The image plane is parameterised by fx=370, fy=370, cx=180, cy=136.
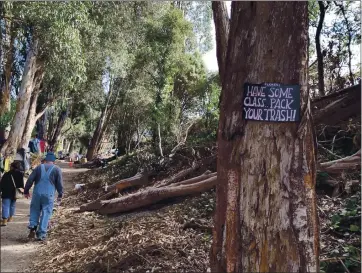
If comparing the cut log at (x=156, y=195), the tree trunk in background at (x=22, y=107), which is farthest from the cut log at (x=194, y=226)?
the tree trunk in background at (x=22, y=107)

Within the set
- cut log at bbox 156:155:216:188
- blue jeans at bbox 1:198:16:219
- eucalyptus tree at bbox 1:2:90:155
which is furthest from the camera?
eucalyptus tree at bbox 1:2:90:155

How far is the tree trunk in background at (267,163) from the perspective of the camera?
2.83m

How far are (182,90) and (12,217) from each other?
1658cm

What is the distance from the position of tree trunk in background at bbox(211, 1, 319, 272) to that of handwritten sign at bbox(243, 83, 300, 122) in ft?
0.16

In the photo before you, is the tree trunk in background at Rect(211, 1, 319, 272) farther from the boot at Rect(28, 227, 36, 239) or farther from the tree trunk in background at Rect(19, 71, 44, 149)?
the tree trunk in background at Rect(19, 71, 44, 149)

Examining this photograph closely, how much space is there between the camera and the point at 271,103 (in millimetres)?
2920

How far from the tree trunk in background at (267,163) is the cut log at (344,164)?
12.1 ft

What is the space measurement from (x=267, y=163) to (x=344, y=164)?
4.05m

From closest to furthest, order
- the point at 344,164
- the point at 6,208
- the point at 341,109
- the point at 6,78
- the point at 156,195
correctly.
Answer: the point at 344,164 < the point at 6,208 < the point at 156,195 < the point at 341,109 < the point at 6,78

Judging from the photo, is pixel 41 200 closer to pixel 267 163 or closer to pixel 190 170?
pixel 190 170

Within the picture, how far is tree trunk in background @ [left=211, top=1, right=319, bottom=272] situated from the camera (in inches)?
112

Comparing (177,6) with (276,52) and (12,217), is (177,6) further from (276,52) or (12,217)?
(276,52)

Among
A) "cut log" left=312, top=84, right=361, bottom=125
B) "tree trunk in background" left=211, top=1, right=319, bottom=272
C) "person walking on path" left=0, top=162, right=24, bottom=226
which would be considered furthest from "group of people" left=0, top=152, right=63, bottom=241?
"cut log" left=312, top=84, right=361, bottom=125

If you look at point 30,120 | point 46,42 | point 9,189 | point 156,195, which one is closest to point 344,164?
point 156,195
